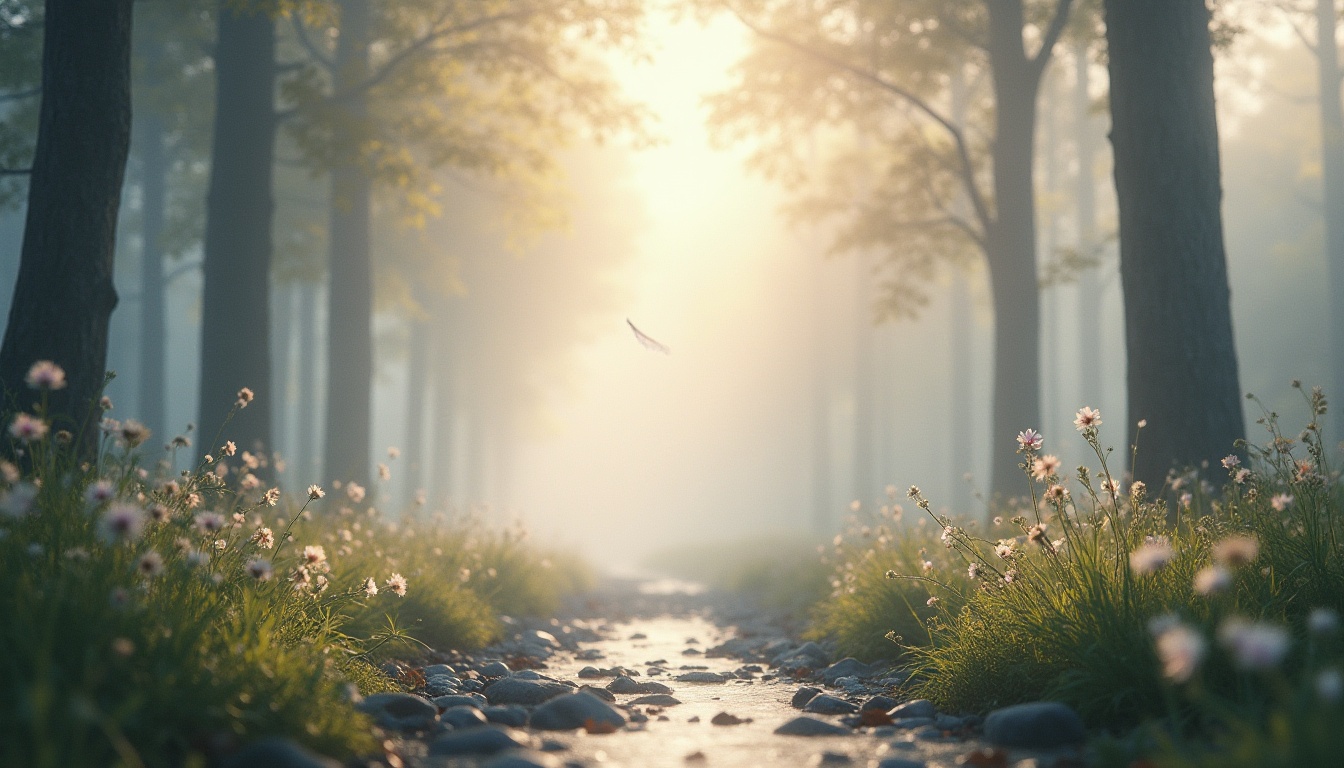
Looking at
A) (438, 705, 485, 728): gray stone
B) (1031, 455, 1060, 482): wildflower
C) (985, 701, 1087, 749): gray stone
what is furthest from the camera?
(438, 705, 485, 728): gray stone

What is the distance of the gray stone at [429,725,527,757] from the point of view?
3.24m

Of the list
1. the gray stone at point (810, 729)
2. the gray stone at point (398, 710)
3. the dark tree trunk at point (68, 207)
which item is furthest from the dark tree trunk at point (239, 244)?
the gray stone at point (810, 729)

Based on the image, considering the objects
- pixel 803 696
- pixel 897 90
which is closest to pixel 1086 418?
pixel 803 696

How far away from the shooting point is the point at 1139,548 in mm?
3998

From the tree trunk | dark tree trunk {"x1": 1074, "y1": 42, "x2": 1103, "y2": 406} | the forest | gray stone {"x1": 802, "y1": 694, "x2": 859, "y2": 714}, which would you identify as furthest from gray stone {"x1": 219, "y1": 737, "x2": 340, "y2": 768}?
dark tree trunk {"x1": 1074, "y1": 42, "x2": 1103, "y2": 406}

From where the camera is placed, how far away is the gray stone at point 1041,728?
3.22 meters

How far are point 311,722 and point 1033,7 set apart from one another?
11003 mm

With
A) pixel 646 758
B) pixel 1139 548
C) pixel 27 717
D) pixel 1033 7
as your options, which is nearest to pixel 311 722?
pixel 27 717

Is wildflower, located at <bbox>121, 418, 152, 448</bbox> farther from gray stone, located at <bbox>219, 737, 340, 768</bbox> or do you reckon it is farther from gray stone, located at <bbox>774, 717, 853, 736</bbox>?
gray stone, located at <bbox>774, 717, 853, 736</bbox>

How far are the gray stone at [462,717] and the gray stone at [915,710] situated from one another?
5.74ft

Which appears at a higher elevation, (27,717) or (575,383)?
(575,383)

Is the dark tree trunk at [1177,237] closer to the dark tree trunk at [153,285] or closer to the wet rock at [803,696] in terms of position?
the wet rock at [803,696]

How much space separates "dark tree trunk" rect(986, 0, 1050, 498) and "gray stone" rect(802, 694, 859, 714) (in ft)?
20.1

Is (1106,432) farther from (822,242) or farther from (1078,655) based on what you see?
(1078,655)
